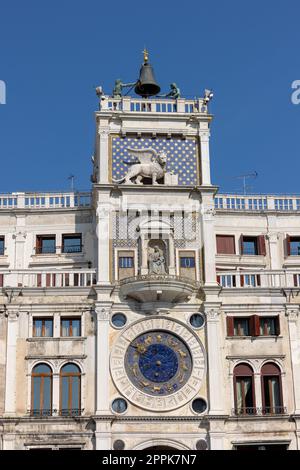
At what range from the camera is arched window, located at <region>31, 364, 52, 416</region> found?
49469 millimetres

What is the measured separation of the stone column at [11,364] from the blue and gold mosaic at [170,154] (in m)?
9.17

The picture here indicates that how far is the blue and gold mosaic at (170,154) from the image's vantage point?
54.2 meters

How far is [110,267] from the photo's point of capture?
52.1m

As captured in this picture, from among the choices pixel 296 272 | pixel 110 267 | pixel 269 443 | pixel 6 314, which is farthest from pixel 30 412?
pixel 296 272

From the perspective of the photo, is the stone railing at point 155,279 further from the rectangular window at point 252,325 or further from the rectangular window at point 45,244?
the rectangular window at point 45,244

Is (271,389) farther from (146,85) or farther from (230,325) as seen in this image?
(146,85)

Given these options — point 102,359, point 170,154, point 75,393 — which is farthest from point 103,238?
point 75,393

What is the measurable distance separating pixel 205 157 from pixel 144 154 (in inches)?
126

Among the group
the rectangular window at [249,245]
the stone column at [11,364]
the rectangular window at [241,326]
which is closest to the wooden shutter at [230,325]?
the rectangular window at [241,326]

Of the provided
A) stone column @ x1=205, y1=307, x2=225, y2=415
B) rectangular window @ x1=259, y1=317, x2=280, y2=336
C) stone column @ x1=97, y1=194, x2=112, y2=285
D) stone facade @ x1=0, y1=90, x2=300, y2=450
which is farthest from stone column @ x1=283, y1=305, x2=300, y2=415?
stone column @ x1=97, y1=194, x2=112, y2=285

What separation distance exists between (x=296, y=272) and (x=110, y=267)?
31.3 ft
